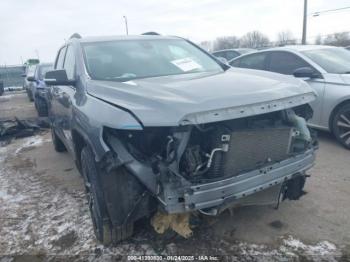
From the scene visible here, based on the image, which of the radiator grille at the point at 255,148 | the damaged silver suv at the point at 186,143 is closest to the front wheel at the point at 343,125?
the damaged silver suv at the point at 186,143

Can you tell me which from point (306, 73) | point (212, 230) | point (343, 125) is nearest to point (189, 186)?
point (212, 230)

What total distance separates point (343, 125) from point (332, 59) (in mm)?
1302

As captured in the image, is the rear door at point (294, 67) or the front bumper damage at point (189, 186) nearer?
the front bumper damage at point (189, 186)

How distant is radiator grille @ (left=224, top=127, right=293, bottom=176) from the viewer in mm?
2523

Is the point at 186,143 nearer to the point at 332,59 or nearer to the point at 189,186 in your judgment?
the point at 189,186

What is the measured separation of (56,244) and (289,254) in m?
2.04

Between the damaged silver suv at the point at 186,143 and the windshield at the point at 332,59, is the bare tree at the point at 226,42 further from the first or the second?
the damaged silver suv at the point at 186,143

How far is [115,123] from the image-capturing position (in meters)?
2.41

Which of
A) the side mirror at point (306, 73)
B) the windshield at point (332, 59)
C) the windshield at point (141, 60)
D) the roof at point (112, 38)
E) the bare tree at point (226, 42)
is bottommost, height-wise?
the bare tree at point (226, 42)

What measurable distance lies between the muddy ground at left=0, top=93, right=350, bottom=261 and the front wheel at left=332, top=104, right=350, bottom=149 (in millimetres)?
688

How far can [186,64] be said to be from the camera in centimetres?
382

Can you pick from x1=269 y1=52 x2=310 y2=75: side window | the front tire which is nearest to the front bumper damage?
the front tire

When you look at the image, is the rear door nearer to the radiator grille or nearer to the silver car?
the silver car

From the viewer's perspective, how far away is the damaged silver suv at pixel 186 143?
2350 millimetres
